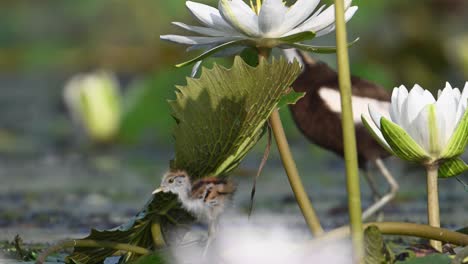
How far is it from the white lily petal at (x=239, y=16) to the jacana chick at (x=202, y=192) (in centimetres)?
18

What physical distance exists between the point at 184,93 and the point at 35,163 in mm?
1982

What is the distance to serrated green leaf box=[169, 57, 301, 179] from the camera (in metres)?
1.12

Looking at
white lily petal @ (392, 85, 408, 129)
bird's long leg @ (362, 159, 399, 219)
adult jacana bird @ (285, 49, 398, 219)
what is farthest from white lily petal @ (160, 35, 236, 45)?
adult jacana bird @ (285, 49, 398, 219)

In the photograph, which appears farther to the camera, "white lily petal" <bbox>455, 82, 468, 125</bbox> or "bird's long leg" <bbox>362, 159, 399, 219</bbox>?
"bird's long leg" <bbox>362, 159, 399, 219</bbox>

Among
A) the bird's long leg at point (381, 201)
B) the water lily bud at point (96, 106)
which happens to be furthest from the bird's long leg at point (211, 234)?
the water lily bud at point (96, 106)

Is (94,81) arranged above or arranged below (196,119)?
above

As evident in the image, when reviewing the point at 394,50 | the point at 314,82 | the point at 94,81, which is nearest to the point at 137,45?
the point at 394,50

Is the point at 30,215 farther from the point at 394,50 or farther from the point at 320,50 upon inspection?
the point at 394,50

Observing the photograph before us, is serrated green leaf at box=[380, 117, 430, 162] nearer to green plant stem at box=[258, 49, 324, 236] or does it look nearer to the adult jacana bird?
green plant stem at box=[258, 49, 324, 236]

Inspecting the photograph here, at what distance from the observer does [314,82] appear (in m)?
2.26

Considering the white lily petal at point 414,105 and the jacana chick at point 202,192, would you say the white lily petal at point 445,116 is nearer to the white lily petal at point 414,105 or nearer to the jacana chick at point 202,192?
the white lily petal at point 414,105

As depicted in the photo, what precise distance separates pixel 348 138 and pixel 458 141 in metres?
0.18

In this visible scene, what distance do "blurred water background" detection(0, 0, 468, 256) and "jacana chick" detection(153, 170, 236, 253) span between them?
0.93 feet

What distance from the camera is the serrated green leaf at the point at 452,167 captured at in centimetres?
117
